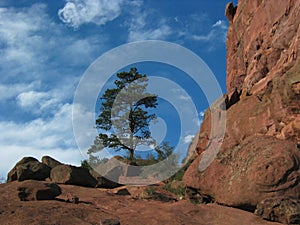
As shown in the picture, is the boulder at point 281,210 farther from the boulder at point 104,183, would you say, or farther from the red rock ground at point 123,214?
the boulder at point 104,183

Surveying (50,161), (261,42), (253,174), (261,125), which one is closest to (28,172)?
(50,161)

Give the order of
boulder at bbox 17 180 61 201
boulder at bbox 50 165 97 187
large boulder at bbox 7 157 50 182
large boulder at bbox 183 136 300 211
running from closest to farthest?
large boulder at bbox 183 136 300 211, boulder at bbox 17 180 61 201, boulder at bbox 50 165 97 187, large boulder at bbox 7 157 50 182

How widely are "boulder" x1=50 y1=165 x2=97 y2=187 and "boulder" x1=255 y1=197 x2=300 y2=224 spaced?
36.7 feet

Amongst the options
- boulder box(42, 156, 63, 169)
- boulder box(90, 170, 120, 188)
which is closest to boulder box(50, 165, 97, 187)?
boulder box(90, 170, 120, 188)

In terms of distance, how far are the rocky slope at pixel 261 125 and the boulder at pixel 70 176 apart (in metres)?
7.01

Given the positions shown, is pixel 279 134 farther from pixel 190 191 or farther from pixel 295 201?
pixel 295 201

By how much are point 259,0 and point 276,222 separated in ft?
86.8

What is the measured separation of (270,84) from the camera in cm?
2186

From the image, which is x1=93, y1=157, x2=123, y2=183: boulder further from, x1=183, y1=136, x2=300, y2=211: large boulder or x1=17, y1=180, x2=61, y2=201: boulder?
x1=183, y1=136, x2=300, y2=211: large boulder

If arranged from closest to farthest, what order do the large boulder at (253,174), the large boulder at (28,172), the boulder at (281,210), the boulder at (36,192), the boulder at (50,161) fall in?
the boulder at (281,210), the large boulder at (253,174), the boulder at (36,192), the large boulder at (28,172), the boulder at (50,161)

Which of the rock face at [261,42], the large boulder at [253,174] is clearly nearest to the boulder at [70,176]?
the large boulder at [253,174]

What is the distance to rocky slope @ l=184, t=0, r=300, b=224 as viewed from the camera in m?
12.1

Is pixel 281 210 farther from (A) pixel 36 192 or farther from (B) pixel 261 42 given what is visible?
(B) pixel 261 42

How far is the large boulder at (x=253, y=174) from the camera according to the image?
39.4 feet
